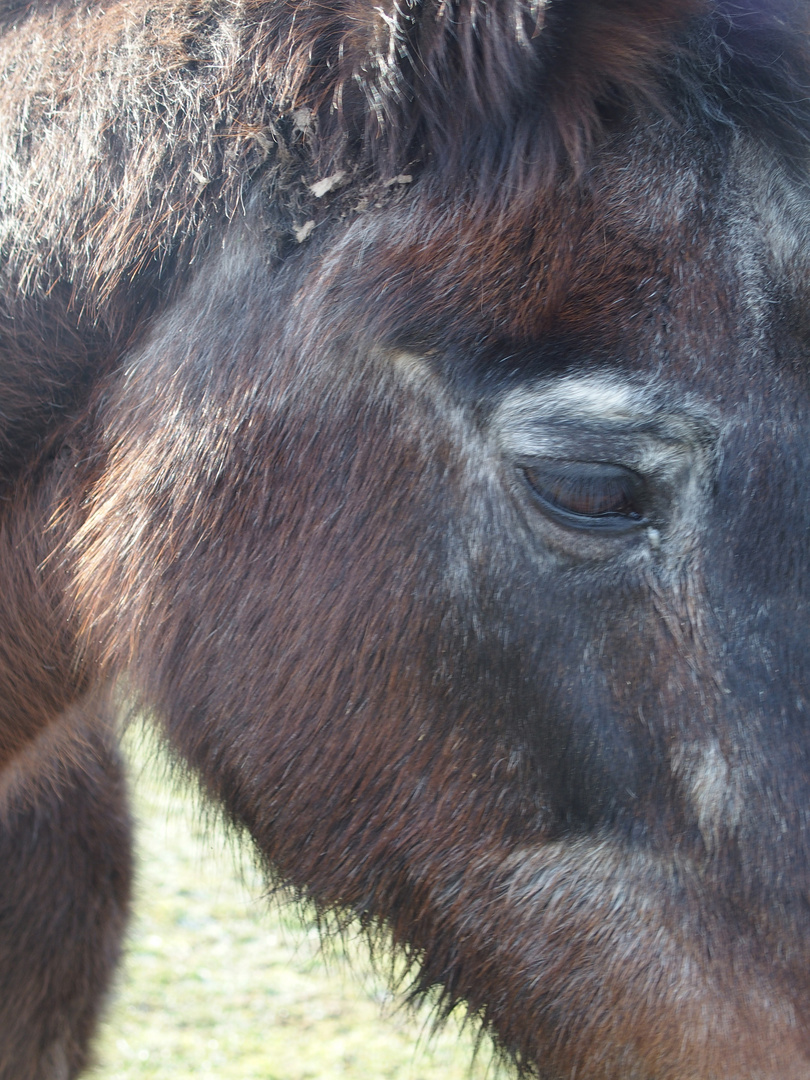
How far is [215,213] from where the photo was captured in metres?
1.57

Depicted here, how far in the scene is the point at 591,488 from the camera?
138 centimetres

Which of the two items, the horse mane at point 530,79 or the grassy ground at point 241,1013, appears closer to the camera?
the horse mane at point 530,79

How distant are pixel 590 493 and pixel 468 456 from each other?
191 millimetres

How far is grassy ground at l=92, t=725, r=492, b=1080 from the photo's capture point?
12.3 feet

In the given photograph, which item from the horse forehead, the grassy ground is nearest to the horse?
the horse forehead

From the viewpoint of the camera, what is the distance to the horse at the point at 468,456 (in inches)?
54.2

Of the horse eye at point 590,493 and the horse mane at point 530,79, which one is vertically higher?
the horse mane at point 530,79

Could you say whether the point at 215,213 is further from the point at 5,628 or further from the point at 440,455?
the point at 5,628

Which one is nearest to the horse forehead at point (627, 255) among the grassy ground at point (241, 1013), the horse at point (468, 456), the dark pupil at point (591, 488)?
the horse at point (468, 456)

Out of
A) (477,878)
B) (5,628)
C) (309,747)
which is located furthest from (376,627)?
(5,628)

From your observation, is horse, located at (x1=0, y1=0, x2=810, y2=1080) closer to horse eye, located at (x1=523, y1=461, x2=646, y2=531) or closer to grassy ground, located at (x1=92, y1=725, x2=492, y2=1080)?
horse eye, located at (x1=523, y1=461, x2=646, y2=531)

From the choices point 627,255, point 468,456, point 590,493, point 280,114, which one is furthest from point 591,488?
point 280,114

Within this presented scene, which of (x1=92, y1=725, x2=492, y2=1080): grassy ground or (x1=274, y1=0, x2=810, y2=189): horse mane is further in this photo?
(x1=92, y1=725, x2=492, y2=1080): grassy ground

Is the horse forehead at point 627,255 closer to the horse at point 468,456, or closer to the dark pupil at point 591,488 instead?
the horse at point 468,456
